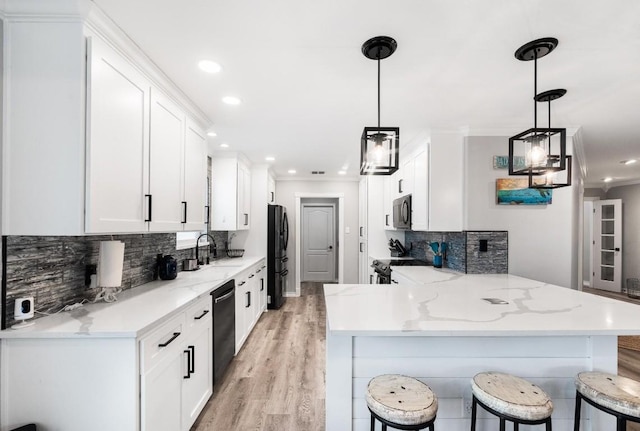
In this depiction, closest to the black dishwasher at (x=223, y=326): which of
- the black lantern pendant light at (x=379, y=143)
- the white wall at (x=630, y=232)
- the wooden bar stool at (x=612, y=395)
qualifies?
the black lantern pendant light at (x=379, y=143)

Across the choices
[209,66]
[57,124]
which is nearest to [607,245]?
[209,66]

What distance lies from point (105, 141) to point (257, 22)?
37.7 inches

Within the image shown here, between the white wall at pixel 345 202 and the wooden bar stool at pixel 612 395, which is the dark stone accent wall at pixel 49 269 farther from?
the white wall at pixel 345 202

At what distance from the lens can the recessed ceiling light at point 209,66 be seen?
6.10 feet

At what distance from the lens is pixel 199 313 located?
7.19 feet

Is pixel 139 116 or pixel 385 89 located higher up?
pixel 385 89

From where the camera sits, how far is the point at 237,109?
2.59 meters

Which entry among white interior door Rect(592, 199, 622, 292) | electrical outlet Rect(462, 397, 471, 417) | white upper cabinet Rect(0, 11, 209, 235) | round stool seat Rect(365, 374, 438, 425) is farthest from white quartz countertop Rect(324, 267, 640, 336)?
white interior door Rect(592, 199, 622, 292)

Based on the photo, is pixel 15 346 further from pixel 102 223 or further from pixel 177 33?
pixel 177 33

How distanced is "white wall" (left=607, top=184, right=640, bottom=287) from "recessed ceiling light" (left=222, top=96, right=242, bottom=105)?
8.06 m

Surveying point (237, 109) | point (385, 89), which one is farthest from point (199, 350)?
point (385, 89)

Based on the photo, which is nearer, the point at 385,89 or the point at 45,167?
the point at 45,167

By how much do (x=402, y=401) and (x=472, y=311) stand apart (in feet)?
2.37

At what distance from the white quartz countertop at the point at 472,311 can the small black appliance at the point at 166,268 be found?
1.36m
